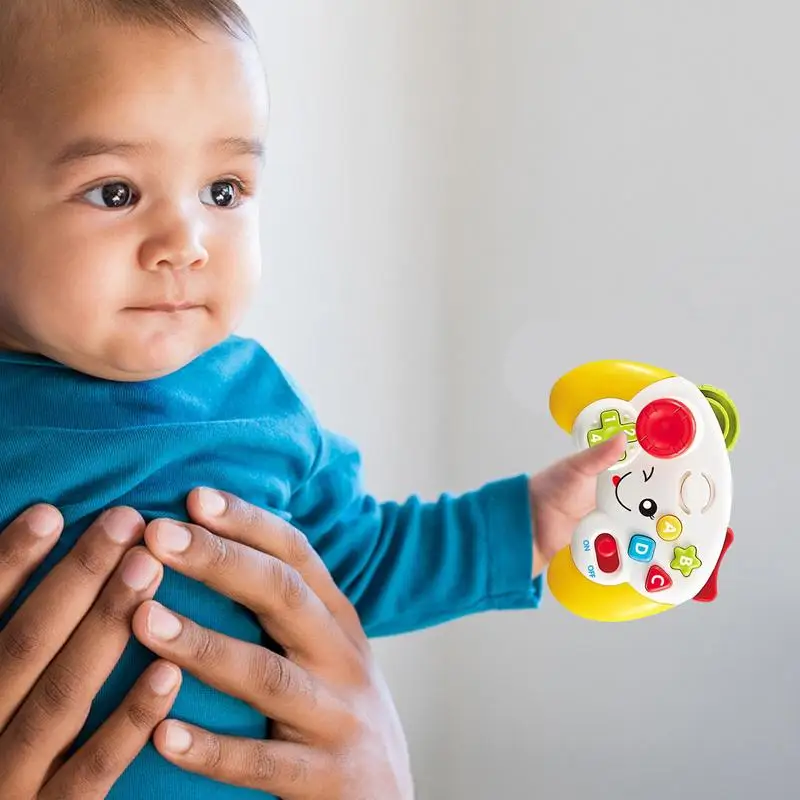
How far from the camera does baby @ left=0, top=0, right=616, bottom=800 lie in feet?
2.32

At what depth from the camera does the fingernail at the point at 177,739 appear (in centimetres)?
74

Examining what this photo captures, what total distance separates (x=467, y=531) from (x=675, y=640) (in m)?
0.66

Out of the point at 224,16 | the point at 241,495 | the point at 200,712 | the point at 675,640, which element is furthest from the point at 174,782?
the point at 675,640

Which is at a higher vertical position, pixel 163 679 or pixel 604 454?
pixel 604 454

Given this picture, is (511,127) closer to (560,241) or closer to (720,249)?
(560,241)

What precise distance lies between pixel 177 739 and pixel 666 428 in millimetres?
388

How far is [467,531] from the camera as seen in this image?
3.24 ft

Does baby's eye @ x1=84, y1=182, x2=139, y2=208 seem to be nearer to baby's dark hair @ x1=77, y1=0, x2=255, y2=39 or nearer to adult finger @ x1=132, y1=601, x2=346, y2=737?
baby's dark hair @ x1=77, y1=0, x2=255, y2=39

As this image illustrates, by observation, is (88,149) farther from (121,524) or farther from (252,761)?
(252,761)

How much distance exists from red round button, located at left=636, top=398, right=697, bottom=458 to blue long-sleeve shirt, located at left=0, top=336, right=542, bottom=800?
0.21 m

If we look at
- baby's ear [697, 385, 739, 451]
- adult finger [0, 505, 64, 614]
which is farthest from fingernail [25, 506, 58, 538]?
baby's ear [697, 385, 739, 451]

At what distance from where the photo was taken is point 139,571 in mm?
734

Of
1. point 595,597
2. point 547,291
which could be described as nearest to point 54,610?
point 595,597

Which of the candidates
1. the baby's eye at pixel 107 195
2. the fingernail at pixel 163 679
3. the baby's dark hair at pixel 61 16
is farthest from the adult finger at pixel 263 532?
the baby's dark hair at pixel 61 16
